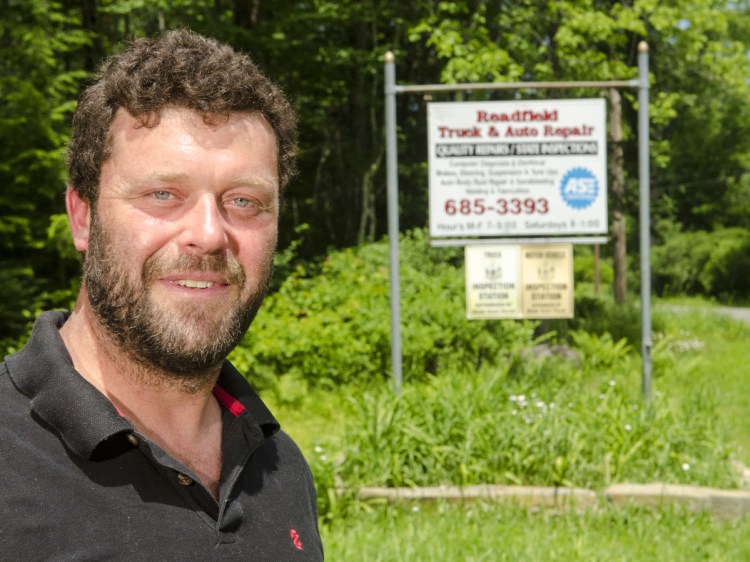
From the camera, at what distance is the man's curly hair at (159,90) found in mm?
1622

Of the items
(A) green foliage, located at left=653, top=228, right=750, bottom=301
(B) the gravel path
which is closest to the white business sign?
(B) the gravel path

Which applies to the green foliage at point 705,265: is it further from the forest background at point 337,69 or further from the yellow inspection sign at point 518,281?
the yellow inspection sign at point 518,281

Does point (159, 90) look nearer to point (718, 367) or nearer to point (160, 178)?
point (160, 178)

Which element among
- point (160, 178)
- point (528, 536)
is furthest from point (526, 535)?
point (160, 178)

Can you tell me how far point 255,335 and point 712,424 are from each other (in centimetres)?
476

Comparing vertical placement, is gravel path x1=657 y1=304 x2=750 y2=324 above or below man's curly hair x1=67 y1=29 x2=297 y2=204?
below

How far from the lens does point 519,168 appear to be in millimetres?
7605

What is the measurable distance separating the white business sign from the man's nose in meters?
6.01

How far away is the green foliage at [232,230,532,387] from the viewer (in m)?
9.16

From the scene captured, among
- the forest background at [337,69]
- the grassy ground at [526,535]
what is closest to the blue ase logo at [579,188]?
the grassy ground at [526,535]

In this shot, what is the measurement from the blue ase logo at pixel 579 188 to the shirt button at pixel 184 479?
6.35 meters

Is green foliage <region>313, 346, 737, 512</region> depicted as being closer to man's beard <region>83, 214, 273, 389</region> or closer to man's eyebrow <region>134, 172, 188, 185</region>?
man's beard <region>83, 214, 273, 389</region>

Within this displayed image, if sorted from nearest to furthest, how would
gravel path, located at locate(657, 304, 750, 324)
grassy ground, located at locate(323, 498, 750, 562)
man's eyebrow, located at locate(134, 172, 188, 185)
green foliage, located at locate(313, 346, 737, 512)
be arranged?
man's eyebrow, located at locate(134, 172, 188, 185) → grassy ground, located at locate(323, 498, 750, 562) → green foliage, located at locate(313, 346, 737, 512) → gravel path, located at locate(657, 304, 750, 324)

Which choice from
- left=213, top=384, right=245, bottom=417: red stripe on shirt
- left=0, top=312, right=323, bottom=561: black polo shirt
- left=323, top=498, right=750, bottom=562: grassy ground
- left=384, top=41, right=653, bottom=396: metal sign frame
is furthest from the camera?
left=384, top=41, right=653, bottom=396: metal sign frame
